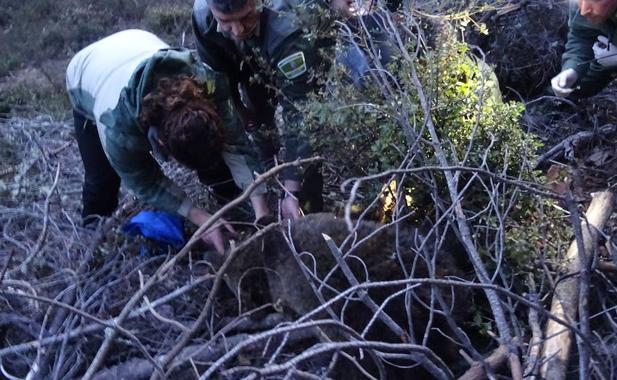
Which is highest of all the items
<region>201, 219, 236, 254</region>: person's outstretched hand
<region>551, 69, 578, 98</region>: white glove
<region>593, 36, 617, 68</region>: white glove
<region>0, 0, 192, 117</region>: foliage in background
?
<region>593, 36, 617, 68</region>: white glove

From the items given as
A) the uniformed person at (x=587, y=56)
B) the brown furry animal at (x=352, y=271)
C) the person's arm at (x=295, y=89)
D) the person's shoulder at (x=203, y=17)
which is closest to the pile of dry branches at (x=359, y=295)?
the brown furry animal at (x=352, y=271)

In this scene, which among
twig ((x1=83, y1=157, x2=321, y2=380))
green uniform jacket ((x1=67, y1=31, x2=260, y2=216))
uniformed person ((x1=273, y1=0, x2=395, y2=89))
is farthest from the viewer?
uniformed person ((x1=273, y1=0, x2=395, y2=89))

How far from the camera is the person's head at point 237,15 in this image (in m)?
3.01

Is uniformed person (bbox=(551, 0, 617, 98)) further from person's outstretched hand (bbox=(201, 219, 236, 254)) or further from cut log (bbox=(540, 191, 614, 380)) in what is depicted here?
person's outstretched hand (bbox=(201, 219, 236, 254))

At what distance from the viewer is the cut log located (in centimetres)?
233

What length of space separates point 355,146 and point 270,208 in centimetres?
53

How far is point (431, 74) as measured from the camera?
3.05 meters

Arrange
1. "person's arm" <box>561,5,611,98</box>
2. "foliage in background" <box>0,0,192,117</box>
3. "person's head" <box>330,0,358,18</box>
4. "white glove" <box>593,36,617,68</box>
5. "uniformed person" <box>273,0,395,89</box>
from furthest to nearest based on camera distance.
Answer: "foliage in background" <box>0,0,192,117</box>
"person's arm" <box>561,5,611,98</box>
"white glove" <box>593,36,617,68</box>
"person's head" <box>330,0,358,18</box>
"uniformed person" <box>273,0,395,89</box>

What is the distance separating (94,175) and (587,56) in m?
2.49

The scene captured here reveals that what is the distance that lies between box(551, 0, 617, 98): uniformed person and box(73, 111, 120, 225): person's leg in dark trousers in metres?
2.16

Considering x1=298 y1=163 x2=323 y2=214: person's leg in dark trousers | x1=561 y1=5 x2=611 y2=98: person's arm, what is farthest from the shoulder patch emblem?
x1=561 y1=5 x2=611 y2=98: person's arm

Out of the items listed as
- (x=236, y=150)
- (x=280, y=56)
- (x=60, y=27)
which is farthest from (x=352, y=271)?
(x=60, y=27)

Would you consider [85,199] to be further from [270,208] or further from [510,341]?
[510,341]

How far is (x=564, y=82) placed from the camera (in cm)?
351
